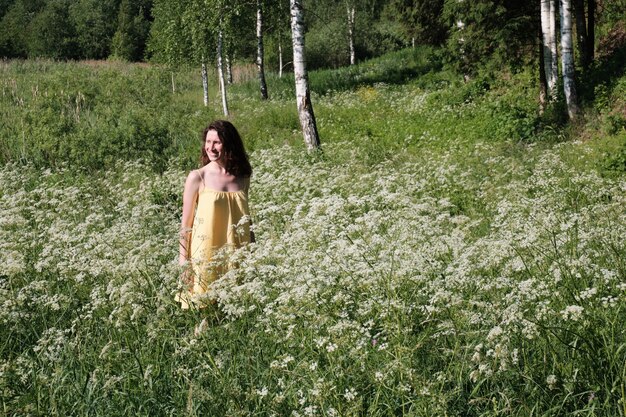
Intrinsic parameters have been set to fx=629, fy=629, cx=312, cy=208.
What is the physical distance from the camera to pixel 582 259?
3506 millimetres

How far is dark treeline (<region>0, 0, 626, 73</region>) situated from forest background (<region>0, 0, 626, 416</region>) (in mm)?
148

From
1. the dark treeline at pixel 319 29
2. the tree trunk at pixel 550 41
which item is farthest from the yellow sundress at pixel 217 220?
the tree trunk at pixel 550 41

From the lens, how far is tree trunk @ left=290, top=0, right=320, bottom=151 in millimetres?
12961

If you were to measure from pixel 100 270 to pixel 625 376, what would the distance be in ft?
10.9

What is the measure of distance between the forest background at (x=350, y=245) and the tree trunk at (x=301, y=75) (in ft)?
0.99

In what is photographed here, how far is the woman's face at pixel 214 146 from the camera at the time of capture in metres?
5.48

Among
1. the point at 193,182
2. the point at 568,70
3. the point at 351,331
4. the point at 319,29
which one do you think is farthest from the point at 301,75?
the point at 319,29

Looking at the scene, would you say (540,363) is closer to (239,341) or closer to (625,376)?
(625,376)

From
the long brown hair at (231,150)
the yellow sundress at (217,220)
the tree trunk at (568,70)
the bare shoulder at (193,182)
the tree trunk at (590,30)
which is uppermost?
the tree trunk at (590,30)

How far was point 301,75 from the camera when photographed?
520 inches

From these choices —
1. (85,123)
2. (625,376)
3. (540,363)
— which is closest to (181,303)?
(540,363)

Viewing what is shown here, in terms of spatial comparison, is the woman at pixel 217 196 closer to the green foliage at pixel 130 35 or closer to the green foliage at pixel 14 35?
the green foliage at pixel 130 35

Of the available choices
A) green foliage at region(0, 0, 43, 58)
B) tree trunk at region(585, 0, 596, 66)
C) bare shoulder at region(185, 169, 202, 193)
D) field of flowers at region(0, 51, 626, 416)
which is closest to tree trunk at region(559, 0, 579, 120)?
tree trunk at region(585, 0, 596, 66)

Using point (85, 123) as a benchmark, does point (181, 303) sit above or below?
below
